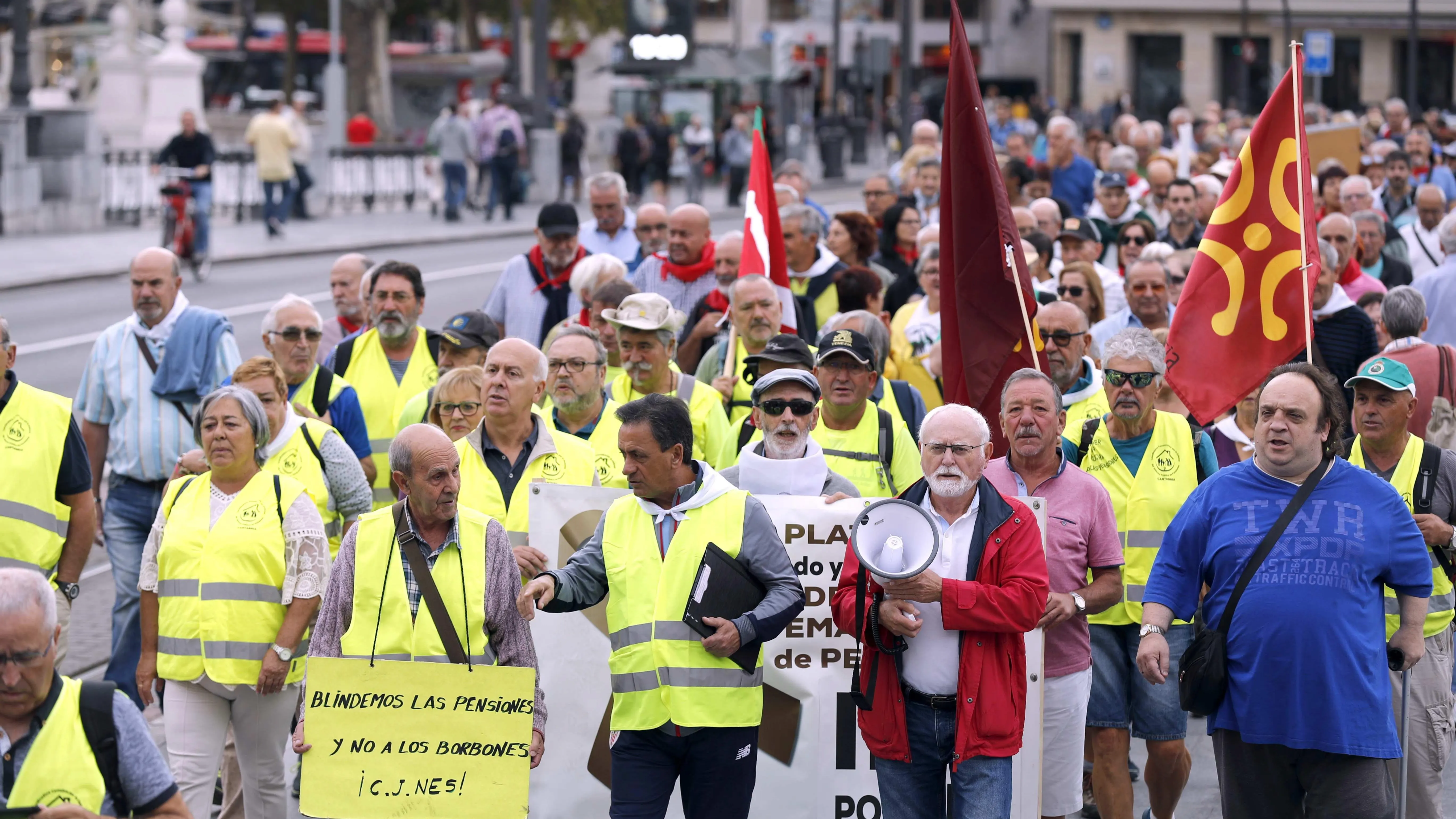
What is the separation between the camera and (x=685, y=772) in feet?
18.5

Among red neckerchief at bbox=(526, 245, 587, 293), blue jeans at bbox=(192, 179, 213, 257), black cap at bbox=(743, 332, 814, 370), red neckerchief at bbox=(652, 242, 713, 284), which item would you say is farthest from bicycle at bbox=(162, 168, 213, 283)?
black cap at bbox=(743, 332, 814, 370)

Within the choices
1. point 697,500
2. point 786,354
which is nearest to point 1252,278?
point 786,354

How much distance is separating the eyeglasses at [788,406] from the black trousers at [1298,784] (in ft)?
Result: 5.99

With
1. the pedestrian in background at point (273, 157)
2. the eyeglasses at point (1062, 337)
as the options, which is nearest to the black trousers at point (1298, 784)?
the eyeglasses at point (1062, 337)

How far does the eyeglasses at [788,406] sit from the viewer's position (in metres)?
6.41

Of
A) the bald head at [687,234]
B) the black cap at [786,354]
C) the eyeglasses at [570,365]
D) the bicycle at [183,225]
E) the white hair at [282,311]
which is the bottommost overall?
the eyeglasses at [570,365]

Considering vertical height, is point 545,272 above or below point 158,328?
above

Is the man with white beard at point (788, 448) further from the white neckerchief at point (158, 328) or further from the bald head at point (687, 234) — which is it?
the bald head at point (687, 234)

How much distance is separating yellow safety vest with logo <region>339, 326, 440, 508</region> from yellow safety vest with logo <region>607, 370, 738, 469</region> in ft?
4.24

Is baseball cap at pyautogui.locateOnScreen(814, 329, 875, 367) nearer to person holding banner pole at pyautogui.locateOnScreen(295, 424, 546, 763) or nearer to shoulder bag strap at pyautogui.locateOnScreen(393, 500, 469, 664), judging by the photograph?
person holding banner pole at pyautogui.locateOnScreen(295, 424, 546, 763)

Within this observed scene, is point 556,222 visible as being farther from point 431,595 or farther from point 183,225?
point 183,225

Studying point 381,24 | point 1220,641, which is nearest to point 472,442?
point 1220,641

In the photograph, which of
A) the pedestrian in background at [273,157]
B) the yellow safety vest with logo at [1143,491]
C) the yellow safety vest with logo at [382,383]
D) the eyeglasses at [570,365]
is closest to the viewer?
the yellow safety vest with logo at [1143,491]

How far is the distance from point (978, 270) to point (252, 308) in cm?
1400
